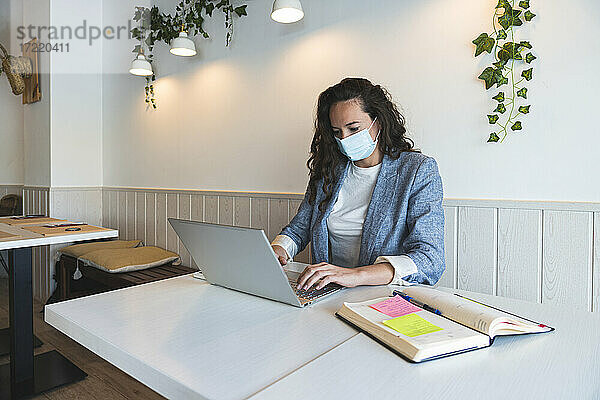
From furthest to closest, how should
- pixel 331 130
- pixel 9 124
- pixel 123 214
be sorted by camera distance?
pixel 9 124 < pixel 123 214 < pixel 331 130

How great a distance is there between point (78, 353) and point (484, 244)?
2.26m

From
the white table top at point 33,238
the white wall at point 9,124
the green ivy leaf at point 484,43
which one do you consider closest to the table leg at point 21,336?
the white table top at point 33,238

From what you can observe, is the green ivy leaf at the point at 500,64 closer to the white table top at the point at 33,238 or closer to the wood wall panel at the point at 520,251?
the wood wall panel at the point at 520,251

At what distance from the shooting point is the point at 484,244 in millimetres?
1786

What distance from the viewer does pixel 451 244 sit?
1.87 m

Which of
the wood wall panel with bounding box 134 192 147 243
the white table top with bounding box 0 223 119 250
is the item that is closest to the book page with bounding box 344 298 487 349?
the white table top with bounding box 0 223 119 250

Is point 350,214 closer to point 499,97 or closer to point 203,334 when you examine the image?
point 499,97

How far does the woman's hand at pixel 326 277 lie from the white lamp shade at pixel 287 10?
4.49ft

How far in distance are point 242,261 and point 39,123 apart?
333 cm

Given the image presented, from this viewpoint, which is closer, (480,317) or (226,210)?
(480,317)

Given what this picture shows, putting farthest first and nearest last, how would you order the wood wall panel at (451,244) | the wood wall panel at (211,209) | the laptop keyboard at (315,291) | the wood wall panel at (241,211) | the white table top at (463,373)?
the wood wall panel at (211,209), the wood wall panel at (241,211), the wood wall panel at (451,244), the laptop keyboard at (315,291), the white table top at (463,373)

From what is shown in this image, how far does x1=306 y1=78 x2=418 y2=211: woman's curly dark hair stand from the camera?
1629 mm

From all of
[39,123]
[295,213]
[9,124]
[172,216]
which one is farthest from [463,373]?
[9,124]

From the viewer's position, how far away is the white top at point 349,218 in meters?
1.64
